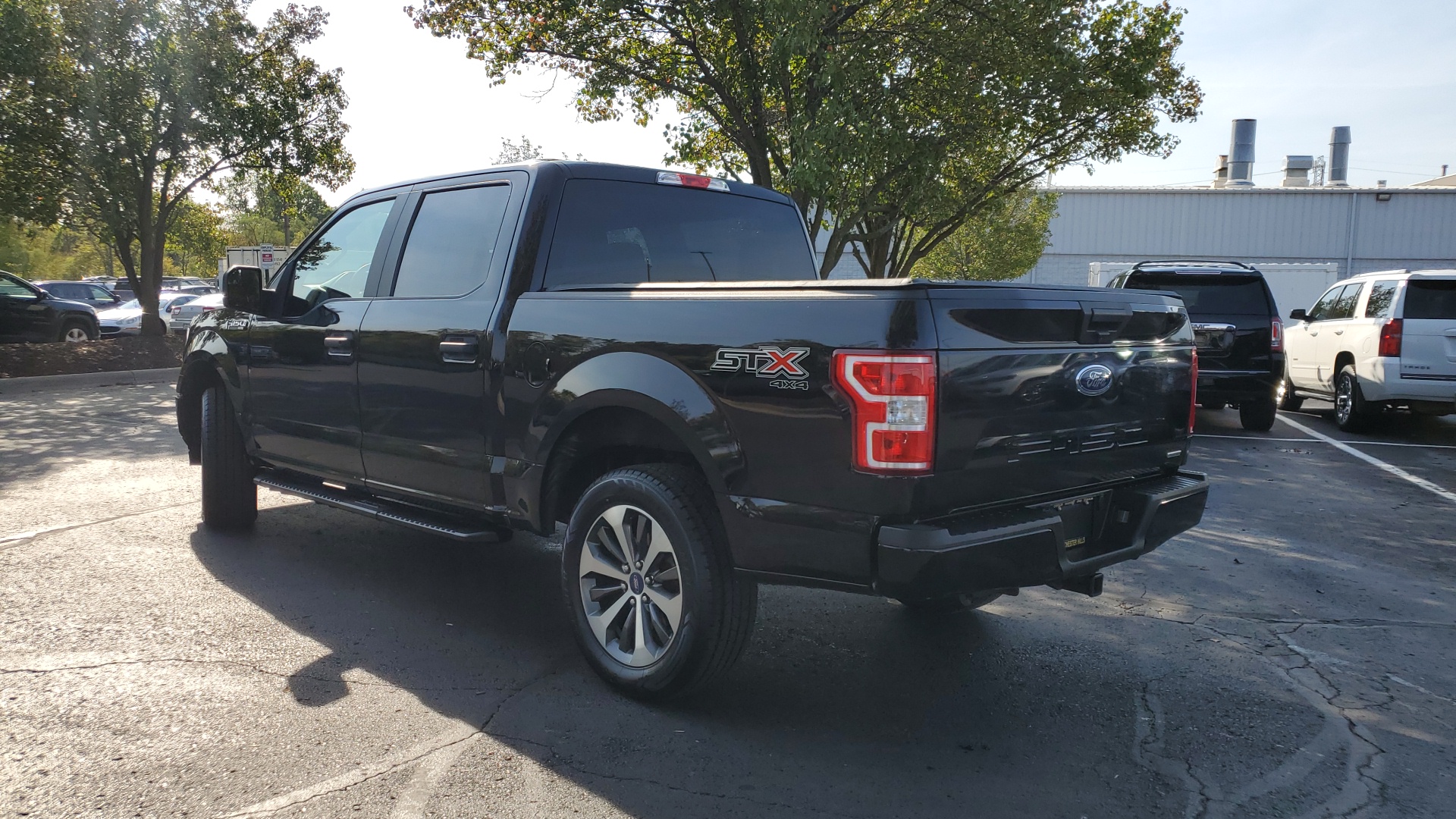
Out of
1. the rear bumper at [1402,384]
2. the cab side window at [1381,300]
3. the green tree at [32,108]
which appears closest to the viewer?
the rear bumper at [1402,384]

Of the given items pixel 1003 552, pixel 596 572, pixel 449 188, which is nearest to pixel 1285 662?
pixel 1003 552

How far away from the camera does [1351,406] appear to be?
11422mm

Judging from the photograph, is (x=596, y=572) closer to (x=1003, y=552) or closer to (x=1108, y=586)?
(x=1003, y=552)

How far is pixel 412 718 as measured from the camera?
11.4ft

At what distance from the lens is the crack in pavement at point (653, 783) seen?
286cm

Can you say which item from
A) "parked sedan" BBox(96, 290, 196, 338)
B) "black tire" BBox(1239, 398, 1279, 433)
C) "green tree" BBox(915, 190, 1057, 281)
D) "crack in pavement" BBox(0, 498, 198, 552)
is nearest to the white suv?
"black tire" BBox(1239, 398, 1279, 433)

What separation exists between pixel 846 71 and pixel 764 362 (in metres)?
11.2

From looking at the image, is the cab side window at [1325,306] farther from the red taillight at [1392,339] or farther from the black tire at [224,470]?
the black tire at [224,470]

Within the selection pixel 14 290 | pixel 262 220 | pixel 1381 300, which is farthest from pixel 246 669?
pixel 262 220

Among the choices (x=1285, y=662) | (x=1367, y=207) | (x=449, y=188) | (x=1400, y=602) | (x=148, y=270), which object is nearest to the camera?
(x=1285, y=662)

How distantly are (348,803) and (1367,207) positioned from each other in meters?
44.8

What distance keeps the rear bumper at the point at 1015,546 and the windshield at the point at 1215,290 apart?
7.97m

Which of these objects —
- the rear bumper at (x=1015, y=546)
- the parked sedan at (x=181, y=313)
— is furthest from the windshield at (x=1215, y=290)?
the parked sedan at (x=181, y=313)

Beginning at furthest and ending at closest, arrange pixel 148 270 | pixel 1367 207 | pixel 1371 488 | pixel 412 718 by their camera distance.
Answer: pixel 1367 207 → pixel 148 270 → pixel 1371 488 → pixel 412 718
